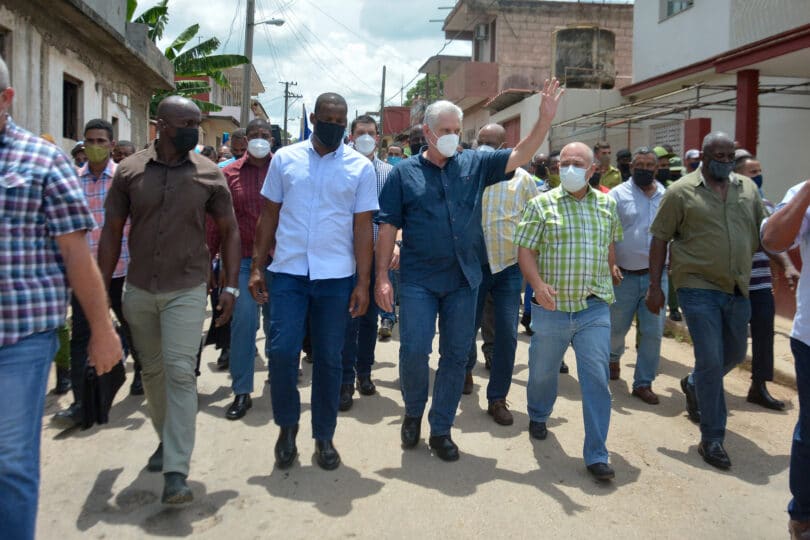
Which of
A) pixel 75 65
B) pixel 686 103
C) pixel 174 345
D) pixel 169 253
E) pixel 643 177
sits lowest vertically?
pixel 174 345

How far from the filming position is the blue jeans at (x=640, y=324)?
5723 millimetres

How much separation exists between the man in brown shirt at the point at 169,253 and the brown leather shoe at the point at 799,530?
298cm

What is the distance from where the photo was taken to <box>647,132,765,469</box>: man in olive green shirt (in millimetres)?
4434

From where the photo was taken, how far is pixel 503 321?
5.23m

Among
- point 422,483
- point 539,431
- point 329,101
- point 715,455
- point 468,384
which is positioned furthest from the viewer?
point 468,384

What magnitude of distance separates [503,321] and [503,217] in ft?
2.73

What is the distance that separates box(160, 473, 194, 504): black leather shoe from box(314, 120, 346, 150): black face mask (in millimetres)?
1986

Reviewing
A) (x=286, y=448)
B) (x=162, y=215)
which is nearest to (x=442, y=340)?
(x=286, y=448)

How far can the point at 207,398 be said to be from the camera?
555 cm

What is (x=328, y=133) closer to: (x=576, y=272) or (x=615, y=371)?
(x=576, y=272)

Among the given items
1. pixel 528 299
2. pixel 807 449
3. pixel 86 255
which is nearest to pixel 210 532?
pixel 86 255

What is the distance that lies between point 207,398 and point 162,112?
258cm

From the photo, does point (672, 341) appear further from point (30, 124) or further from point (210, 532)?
point (30, 124)

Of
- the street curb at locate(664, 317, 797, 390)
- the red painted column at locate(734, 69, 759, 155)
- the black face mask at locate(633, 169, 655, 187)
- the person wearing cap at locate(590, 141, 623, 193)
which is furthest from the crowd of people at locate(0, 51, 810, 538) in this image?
the red painted column at locate(734, 69, 759, 155)
